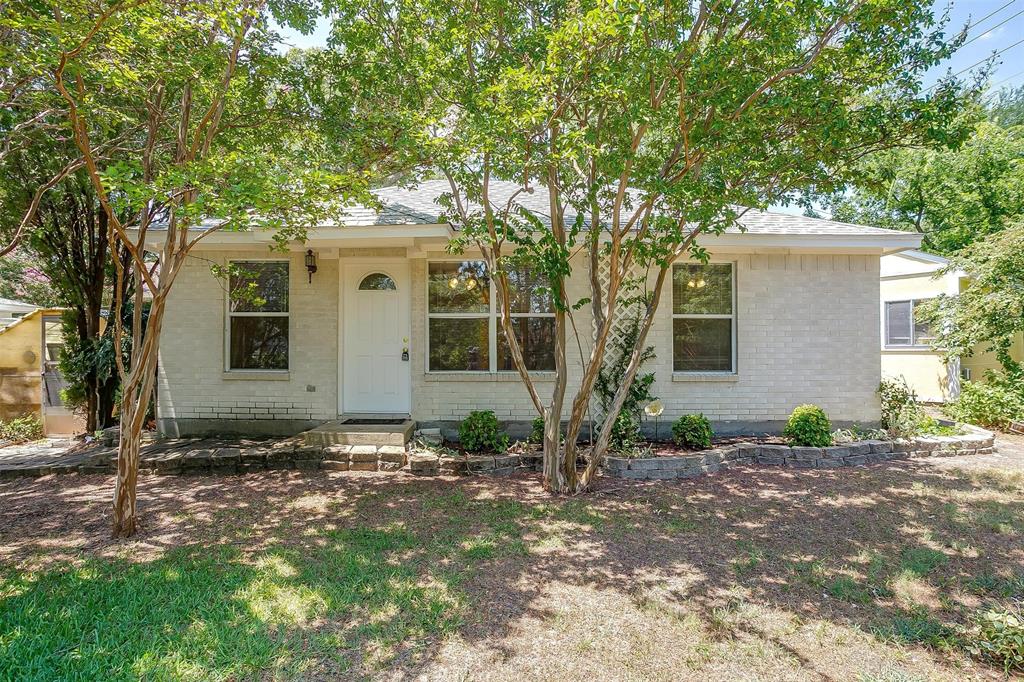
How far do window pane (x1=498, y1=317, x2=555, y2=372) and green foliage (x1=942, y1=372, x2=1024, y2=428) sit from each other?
7439 mm

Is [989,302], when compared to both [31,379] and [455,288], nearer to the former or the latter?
[455,288]

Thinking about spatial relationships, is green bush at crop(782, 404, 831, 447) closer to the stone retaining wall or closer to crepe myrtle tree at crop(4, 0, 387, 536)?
the stone retaining wall

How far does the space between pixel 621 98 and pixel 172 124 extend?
4738mm

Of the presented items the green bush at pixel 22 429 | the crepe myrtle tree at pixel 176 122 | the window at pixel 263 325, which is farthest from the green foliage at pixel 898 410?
the green bush at pixel 22 429

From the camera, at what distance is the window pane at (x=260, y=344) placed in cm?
739

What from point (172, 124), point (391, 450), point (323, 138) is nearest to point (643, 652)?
point (391, 450)

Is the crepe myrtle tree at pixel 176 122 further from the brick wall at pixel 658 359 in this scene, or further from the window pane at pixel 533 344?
the window pane at pixel 533 344

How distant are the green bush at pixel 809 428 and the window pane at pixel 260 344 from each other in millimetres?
7141

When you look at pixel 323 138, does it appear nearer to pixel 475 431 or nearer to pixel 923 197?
pixel 475 431

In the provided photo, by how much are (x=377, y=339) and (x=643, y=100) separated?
4.76 m

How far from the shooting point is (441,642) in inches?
107

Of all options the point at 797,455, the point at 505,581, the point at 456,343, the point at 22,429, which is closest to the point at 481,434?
the point at 456,343

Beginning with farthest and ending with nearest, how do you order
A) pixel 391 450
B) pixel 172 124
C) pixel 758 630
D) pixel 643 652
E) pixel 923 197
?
pixel 923 197 < pixel 391 450 < pixel 172 124 < pixel 758 630 < pixel 643 652

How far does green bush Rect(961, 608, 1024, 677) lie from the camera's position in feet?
8.38
